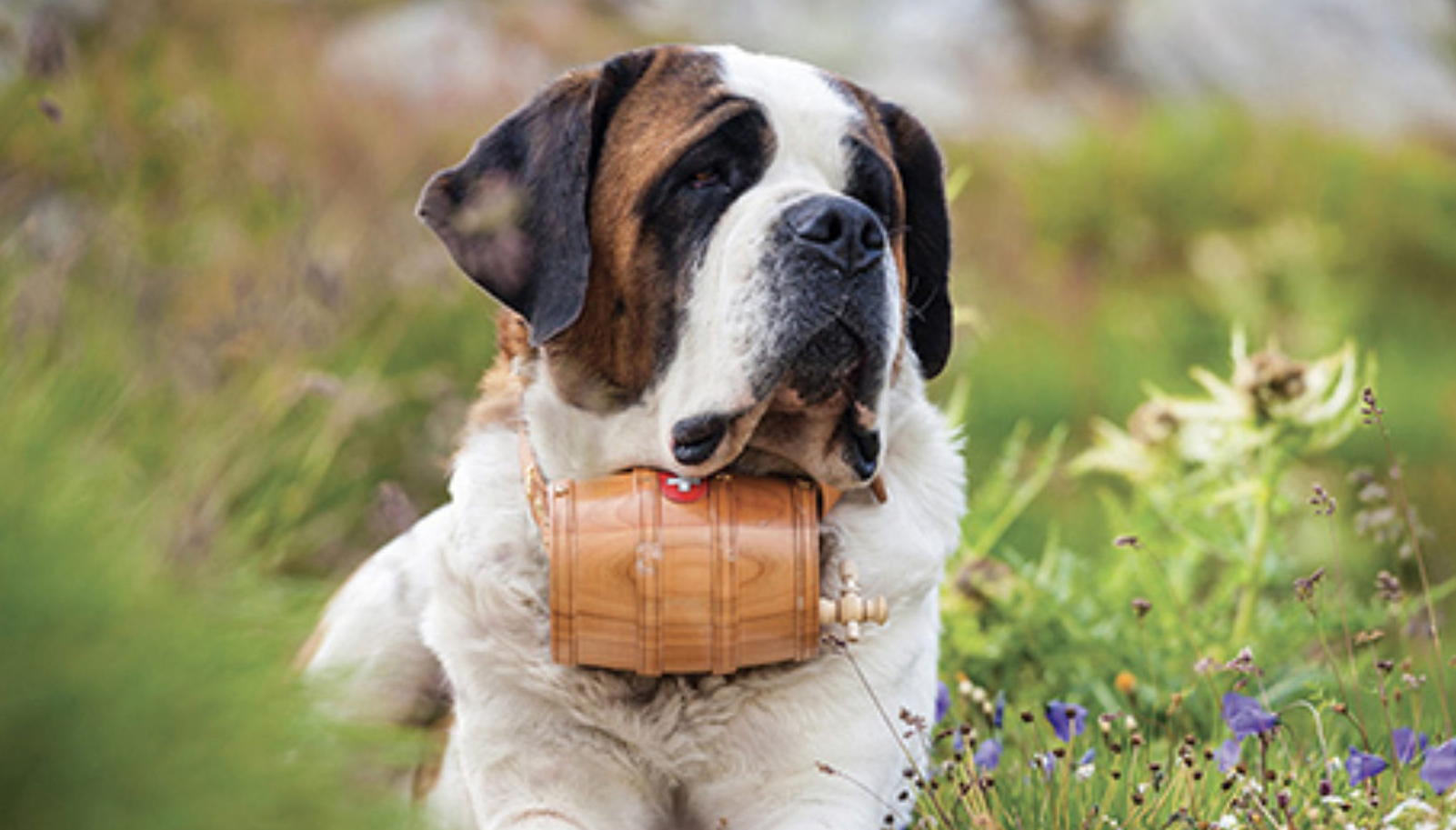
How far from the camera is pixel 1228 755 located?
2.47 meters

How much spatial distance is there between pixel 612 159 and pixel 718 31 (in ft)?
31.6

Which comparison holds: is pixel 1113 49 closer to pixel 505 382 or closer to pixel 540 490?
pixel 505 382

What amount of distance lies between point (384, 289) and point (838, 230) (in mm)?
2786

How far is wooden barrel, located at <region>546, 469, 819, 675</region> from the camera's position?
2299 mm

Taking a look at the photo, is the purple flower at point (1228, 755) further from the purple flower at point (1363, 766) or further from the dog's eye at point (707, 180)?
the dog's eye at point (707, 180)

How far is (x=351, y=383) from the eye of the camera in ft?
13.8

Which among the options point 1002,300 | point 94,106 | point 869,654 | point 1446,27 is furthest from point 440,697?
point 1446,27

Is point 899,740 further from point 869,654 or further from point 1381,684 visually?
point 1381,684

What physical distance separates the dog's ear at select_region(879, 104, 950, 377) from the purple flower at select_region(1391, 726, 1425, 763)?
920 mm

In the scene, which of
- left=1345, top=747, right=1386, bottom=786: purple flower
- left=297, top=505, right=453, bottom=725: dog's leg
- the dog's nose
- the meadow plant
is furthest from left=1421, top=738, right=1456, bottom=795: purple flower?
left=297, top=505, right=453, bottom=725: dog's leg

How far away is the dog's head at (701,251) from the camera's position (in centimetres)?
235

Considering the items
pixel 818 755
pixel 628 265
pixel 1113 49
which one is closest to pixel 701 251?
pixel 628 265

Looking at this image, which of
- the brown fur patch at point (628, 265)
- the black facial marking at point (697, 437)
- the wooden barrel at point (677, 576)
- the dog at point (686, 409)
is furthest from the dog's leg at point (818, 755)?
the brown fur patch at point (628, 265)

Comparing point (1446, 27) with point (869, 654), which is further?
point (1446, 27)
